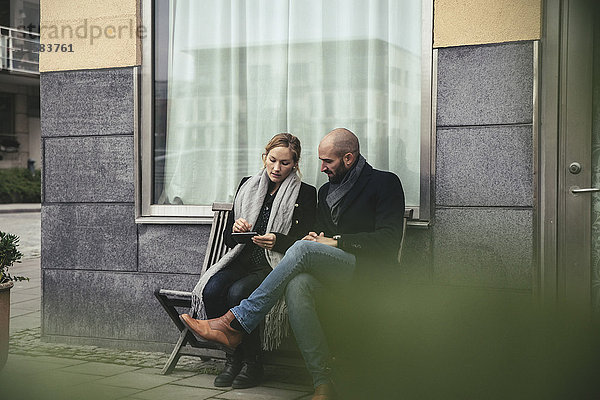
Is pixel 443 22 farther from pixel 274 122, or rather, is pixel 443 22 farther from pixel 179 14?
pixel 179 14

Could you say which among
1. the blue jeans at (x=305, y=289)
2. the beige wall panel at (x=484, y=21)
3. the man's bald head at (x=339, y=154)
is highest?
the beige wall panel at (x=484, y=21)

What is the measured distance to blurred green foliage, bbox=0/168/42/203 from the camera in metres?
27.5

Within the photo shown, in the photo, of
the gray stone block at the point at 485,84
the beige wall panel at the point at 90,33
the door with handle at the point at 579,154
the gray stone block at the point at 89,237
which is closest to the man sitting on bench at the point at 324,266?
the gray stone block at the point at 485,84

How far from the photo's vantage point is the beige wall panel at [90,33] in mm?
5688

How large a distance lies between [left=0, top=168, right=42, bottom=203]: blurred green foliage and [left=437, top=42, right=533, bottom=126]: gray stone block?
2539cm

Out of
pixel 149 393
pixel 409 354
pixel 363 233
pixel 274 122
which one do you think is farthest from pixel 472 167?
pixel 149 393

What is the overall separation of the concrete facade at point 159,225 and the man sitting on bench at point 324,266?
67 centimetres

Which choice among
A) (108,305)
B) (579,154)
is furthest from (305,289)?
(108,305)

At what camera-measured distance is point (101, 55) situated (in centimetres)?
577

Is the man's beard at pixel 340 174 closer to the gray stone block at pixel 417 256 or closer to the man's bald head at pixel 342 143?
the man's bald head at pixel 342 143

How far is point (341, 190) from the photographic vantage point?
4355 millimetres

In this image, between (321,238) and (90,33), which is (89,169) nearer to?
(90,33)

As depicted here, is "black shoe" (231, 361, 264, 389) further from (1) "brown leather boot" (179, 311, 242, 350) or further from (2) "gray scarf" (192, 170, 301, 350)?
(1) "brown leather boot" (179, 311, 242, 350)

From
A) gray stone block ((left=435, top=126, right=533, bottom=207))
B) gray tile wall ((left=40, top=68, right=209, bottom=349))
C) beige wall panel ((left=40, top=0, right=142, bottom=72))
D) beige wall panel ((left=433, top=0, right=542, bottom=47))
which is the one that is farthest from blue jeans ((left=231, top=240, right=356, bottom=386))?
beige wall panel ((left=40, top=0, right=142, bottom=72))
